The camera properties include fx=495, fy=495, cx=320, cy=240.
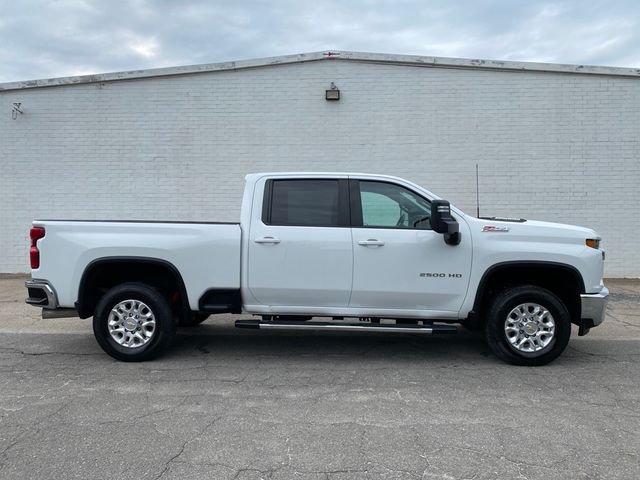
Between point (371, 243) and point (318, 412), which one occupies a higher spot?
point (371, 243)

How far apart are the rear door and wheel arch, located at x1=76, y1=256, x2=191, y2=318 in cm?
85

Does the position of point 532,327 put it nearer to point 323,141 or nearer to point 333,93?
point 323,141

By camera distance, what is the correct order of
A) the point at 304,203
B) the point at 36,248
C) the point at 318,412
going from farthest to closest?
1. the point at 304,203
2. the point at 36,248
3. the point at 318,412

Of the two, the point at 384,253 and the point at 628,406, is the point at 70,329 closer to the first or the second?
the point at 384,253

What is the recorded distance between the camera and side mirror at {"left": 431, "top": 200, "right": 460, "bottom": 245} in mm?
4842

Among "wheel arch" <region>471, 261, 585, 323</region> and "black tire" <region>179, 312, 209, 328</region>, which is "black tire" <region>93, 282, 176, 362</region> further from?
"wheel arch" <region>471, 261, 585, 323</region>

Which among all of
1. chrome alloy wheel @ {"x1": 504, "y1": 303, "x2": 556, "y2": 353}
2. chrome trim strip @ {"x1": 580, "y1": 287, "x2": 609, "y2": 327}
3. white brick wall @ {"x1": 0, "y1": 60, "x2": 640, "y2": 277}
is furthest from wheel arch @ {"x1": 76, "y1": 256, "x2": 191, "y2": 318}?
white brick wall @ {"x1": 0, "y1": 60, "x2": 640, "y2": 277}

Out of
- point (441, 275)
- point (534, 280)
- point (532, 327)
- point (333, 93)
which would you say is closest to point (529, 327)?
point (532, 327)

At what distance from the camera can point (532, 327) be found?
5121mm

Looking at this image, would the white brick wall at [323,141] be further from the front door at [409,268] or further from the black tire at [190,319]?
the front door at [409,268]

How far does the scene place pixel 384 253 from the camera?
5.13 m

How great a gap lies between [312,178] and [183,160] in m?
6.45

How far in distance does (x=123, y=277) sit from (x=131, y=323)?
0.61 meters

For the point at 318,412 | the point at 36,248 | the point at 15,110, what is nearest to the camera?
the point at 318,412
